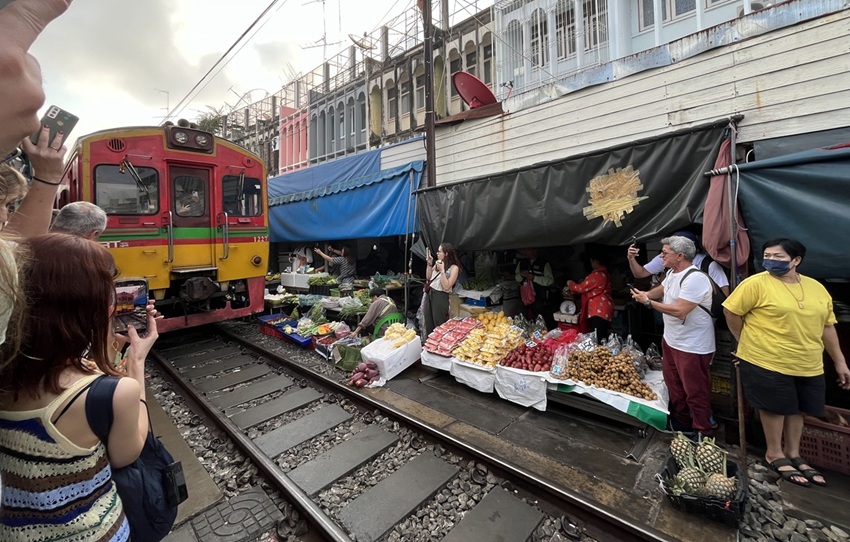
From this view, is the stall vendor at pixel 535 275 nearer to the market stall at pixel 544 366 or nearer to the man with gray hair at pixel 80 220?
the market stall at pixel 544 366

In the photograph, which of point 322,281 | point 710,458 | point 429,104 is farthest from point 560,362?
point 322,281

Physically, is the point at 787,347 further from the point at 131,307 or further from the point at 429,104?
the point at 429,104

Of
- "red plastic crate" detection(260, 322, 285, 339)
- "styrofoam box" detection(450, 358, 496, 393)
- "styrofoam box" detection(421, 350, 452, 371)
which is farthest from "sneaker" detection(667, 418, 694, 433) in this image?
"red plastic crate" detection(260, 322, 285, 339)

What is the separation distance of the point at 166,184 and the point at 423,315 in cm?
544

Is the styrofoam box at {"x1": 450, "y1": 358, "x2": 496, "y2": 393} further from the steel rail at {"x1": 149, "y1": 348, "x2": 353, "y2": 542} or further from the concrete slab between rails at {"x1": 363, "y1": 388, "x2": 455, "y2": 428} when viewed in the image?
the steel rail at {"x1": 149, "y1": 348, "x2": 353, "y2": 542}

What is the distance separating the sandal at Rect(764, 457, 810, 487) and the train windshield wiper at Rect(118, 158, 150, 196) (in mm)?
9403

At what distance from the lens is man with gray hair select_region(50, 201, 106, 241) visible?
3025mm

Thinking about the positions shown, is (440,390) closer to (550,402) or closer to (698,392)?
(550,402)

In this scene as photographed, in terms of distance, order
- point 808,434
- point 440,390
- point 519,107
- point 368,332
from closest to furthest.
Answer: point 808,434
point 440,390
point 519,107
point 368,332

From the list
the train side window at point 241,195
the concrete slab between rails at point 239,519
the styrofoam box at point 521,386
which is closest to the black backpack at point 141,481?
the concrete slab between rails at point 239,519

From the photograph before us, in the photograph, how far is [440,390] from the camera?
200 inches

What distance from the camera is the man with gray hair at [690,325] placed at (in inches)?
137

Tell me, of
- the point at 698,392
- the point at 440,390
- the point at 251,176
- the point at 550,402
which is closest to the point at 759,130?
the point at 698,392

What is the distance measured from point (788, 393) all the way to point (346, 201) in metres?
8.31
